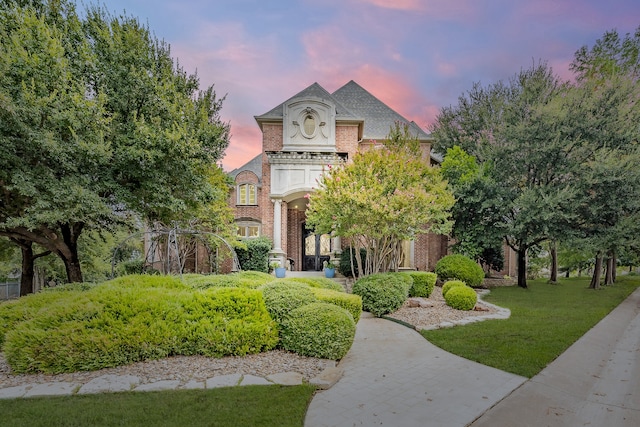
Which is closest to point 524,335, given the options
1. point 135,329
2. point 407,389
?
point 407,389

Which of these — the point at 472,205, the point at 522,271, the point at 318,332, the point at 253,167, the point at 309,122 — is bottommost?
the point at 522,271

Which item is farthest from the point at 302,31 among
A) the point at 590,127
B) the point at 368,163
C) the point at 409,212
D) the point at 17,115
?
the point at 590,127

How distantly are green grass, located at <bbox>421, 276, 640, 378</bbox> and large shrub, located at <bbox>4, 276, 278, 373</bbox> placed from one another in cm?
382

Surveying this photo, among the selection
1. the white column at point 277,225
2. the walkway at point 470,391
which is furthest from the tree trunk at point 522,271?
the white column at point 277,225

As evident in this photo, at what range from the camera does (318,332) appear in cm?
547

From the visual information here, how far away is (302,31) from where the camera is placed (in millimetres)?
9750

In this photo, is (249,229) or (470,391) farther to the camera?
(249,229)

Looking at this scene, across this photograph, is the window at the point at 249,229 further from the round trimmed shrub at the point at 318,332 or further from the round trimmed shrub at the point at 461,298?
the round trimmed shrub at the point at 318,332

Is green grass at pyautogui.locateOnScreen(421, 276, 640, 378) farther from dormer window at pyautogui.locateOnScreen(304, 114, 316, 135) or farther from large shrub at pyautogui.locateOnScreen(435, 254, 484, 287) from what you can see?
dormer window at pyautogui.locateOnScreen(304, 114, 316, 135)

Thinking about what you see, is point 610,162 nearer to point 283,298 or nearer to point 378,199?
point 378,199

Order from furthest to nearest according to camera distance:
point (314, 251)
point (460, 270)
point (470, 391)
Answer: point (314, 251) < point (460, 270) < point (470, 391)

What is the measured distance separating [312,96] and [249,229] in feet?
26.2

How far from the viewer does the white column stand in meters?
16.3

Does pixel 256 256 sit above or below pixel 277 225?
below
